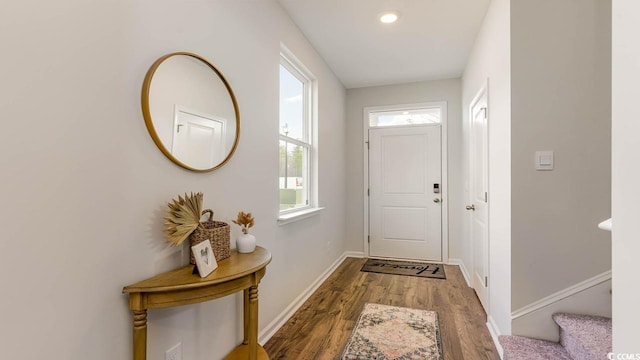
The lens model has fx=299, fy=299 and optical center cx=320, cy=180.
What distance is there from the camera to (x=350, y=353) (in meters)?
1.96

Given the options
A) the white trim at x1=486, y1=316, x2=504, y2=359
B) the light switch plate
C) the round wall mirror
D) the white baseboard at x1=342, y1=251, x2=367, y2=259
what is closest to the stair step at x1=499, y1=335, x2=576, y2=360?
the white trim at x1=486, y1=316, x2=504, y2=359

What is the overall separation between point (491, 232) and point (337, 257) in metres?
2.14

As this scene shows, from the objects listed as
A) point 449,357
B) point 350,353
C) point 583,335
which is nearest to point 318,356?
point 350,353

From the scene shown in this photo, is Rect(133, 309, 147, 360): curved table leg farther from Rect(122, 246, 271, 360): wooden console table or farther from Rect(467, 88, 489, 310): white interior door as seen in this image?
Rect(467, 88, 489, 310): white interior door

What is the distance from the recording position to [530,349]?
5.53 feet

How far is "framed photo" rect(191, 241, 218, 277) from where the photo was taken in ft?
4.00

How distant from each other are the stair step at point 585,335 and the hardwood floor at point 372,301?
457 mm

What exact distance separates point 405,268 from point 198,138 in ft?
10.5

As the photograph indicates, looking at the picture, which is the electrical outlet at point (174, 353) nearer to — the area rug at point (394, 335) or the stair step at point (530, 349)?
the area rug at point (394, 335)

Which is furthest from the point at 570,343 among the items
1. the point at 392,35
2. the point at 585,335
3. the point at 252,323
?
the point at 392,35

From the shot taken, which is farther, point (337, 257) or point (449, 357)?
point (337, 257)

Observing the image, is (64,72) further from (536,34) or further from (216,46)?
(536,34)

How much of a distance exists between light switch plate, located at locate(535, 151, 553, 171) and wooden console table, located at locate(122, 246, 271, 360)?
1.67 metres

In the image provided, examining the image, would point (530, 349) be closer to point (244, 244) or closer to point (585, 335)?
point (585, 335)
